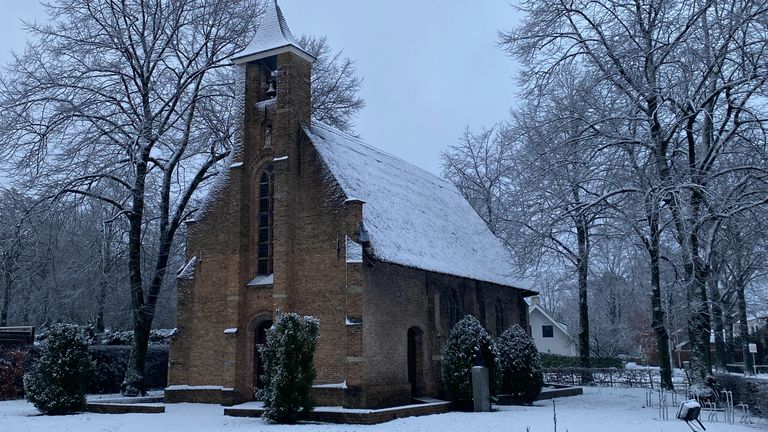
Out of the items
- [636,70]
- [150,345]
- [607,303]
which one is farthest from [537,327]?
[636,70]

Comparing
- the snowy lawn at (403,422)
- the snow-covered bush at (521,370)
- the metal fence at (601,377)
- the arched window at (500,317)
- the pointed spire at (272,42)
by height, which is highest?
the pointed spire at (272,42)

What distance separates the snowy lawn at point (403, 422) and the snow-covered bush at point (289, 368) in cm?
71

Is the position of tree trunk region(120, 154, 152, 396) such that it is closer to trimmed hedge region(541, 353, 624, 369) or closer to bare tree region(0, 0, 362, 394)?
bare tree region(0, 0, 362, 394)

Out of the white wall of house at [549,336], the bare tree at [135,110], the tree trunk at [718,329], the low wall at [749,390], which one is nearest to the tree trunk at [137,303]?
the bare tree at [135,110]

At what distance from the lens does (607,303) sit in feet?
199

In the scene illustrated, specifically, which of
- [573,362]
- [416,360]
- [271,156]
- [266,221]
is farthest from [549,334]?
[271,156]

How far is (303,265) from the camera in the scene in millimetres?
23266

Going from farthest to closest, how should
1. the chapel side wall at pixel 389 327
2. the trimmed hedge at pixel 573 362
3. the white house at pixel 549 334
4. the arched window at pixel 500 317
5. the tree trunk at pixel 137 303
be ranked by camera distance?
the white house at pixel 549 334 → the trimmed hedge at pixel 573 362 → the arched window at pixel 500 317 → the tree trunk at pixel 137 303 → the chapel side wall at pixel 389 327

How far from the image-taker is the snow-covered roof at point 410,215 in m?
23.9

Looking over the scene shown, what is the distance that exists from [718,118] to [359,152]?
1354 cm

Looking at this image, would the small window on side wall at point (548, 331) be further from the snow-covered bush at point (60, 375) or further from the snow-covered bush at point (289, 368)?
the snow-covered bush at point (60, 375)

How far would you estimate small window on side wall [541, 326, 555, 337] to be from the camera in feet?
202

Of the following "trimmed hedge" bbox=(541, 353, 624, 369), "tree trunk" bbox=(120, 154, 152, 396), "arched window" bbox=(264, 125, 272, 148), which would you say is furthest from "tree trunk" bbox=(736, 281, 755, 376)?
"tree trunk" bbox=(120, 154, 152, 396)

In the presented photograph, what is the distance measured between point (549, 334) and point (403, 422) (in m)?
45.4
